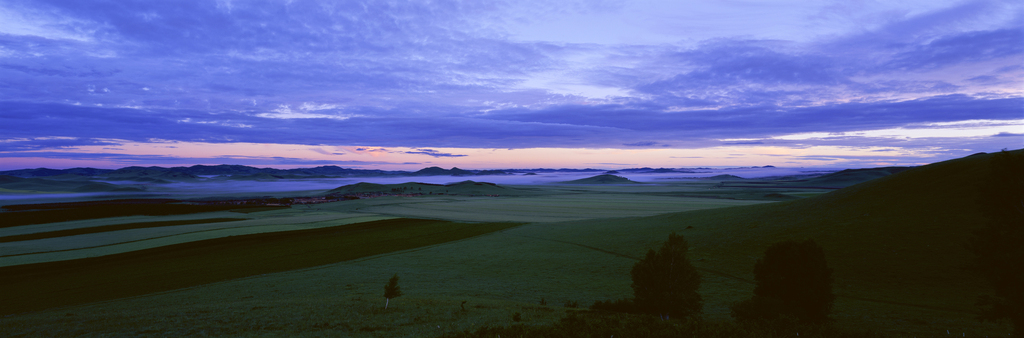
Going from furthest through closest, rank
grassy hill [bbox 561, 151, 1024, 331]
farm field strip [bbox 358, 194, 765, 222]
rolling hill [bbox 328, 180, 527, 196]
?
1. rolling hill [bbox 328, 180, 527, 196]
2. farm field strip [bbox 358, 194, 765, 222]
3. grassy hill [bbox 561, 151, 1024, 331]

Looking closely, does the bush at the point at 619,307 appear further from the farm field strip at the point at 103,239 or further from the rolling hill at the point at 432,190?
the rolling hill at the point at 432,190

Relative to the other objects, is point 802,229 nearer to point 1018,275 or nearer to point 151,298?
point 1018,275

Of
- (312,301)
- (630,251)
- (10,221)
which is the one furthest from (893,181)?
(10,221)

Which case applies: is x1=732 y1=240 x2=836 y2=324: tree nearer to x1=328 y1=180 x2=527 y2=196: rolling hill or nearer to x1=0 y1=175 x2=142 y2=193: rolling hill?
x1=328 y1=180 x2=527 y2=196: rolling hill

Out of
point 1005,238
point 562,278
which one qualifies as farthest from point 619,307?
point 1005,238

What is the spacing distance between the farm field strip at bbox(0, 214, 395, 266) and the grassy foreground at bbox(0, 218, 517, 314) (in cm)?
257

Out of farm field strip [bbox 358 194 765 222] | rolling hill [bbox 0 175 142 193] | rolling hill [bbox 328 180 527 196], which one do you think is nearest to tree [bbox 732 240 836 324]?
farm field strip [bbox 358 194 765 222]

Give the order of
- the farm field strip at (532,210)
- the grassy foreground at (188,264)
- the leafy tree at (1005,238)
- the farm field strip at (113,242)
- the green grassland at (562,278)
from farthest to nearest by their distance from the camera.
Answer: the farm field strip at (532,210)
the farm field strip at (113,242)
the grassy foreground at (188,264)
the green grassland at (562,278)
the leafy tree at (1005,238)

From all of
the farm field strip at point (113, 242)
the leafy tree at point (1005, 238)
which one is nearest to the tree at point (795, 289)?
the leafy tree at point (1005, 238)

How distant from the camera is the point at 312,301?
1644 cm

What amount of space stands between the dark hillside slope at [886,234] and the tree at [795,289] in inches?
167

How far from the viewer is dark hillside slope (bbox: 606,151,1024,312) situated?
17.3m

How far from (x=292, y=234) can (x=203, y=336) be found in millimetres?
34379

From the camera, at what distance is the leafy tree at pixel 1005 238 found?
32.4 feet
